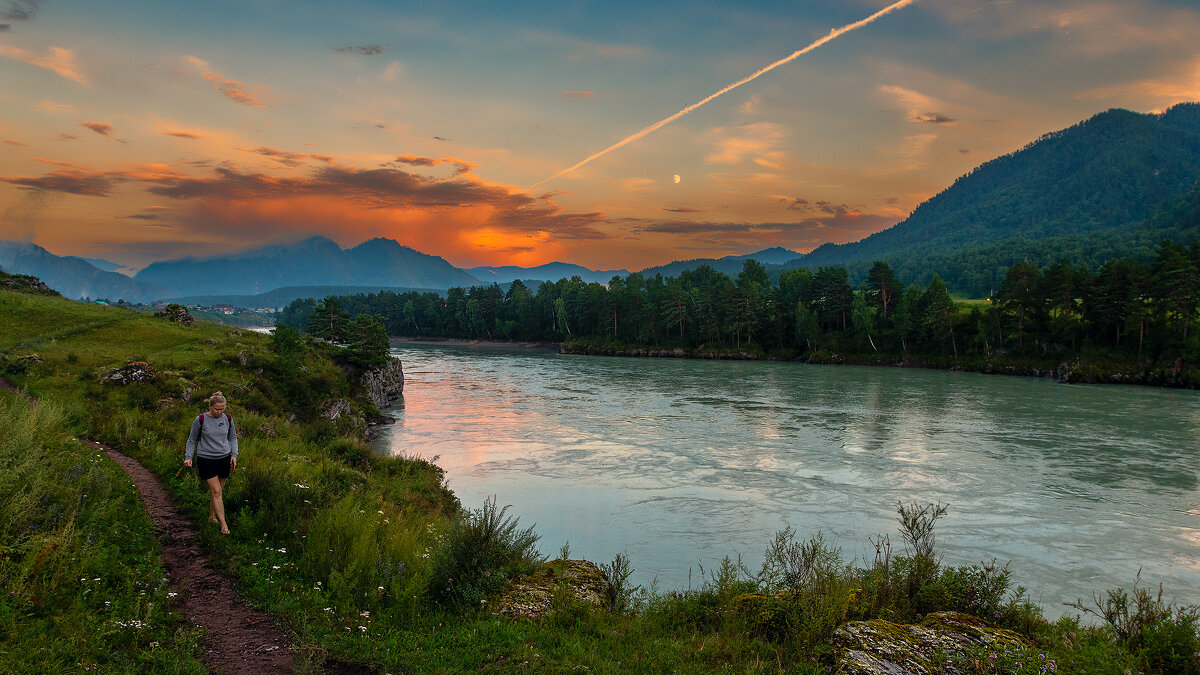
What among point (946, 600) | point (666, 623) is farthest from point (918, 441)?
point (666, 623)

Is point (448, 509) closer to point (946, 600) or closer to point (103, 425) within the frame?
point (103, 425)

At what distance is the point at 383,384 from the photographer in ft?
160

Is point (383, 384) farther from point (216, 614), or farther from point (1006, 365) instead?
point (1006, 365)

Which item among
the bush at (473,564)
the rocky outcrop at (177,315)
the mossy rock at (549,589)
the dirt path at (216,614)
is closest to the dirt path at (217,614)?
the dirt path at (216,614)

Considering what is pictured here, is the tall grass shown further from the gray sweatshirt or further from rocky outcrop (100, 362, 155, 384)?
rocky outcrop (100, 362, 155, 384)

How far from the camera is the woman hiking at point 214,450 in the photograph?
436 inches

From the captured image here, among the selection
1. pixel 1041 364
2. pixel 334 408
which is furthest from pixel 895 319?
pixel 334 408

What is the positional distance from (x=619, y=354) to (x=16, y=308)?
309ft

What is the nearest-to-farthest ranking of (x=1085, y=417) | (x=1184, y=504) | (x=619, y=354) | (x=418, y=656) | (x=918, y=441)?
1. (x=418, y=656)
2. (x=1184, y=504)
3. (x=918, y=441)
4. (x=1085, y=417)
5. (x=619, y=354)

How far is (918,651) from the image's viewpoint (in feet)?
25.3

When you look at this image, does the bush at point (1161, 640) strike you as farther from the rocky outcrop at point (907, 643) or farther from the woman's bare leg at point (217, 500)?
the woman's bare leg at point (217, 500)

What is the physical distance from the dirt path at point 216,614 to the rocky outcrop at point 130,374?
1685 centimetres

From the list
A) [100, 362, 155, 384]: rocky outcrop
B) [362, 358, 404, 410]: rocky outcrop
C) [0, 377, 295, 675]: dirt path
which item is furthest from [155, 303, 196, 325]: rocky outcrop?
[0, 377, 295, 675]: dirt path

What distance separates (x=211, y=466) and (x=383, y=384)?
39.1 m
